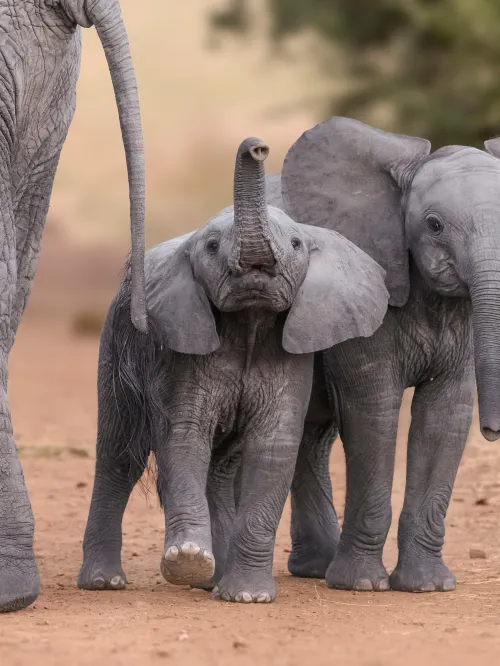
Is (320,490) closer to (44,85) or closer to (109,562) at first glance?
(109,562)

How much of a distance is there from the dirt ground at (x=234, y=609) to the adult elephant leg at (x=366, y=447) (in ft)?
0.62

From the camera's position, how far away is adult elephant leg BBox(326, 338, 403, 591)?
20.6ft

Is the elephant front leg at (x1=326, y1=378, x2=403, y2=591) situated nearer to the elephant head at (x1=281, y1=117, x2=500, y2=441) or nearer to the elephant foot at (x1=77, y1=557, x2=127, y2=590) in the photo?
the elephant head at (x1=281, y1=117, x2=500, y2=441)

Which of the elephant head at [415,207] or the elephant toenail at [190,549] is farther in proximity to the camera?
the elephant head at [415,207]

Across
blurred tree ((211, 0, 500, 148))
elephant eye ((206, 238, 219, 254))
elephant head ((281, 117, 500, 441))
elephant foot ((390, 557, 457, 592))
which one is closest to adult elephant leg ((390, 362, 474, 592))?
elephant foot ((390, 557, 457, 592))

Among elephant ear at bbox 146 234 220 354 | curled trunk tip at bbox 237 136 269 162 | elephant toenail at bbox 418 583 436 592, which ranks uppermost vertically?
curled trunk tip at bbox 237 136 269 162

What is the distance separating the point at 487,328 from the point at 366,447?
0.87 meters

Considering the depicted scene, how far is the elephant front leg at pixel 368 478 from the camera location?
6.27 meters

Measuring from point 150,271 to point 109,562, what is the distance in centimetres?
126

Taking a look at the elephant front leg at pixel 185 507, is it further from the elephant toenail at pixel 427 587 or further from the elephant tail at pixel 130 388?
the elephant toenail at pixel 427 587

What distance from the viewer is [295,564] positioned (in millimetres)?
7027

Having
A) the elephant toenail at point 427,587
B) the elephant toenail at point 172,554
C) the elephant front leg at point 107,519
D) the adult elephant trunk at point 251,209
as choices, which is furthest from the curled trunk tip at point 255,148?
the elephant toenail at point 427,587

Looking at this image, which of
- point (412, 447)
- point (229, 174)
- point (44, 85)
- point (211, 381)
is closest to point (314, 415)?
point (412, 447)

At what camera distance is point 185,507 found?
5.59 m
